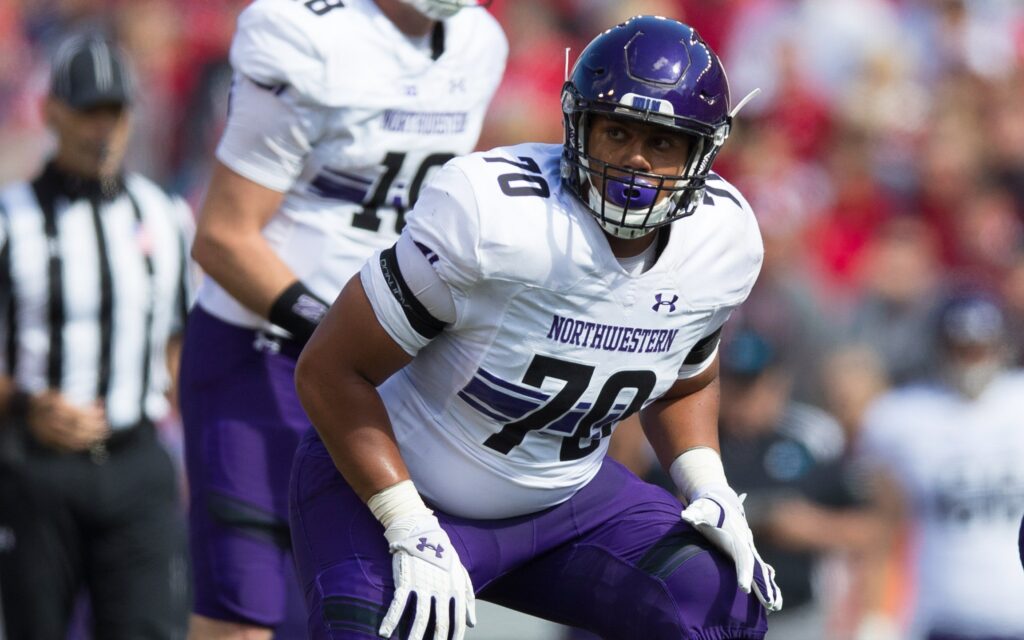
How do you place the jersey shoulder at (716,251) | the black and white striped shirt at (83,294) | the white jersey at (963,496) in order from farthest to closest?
1. the white jersey at (963,496)
2. the black and white striped shirt at (83,294)
3. the jersey shoulder at (716,251)

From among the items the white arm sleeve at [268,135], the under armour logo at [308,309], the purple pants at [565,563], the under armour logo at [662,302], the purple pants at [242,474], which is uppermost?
the under armour logo at [662,302]

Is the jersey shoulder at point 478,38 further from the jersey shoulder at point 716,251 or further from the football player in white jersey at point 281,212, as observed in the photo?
the jersey shoulder at point 716,251

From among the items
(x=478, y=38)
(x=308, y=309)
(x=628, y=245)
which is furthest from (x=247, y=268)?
(x=628, y=245)

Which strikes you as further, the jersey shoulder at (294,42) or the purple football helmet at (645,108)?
the jersey shoulder at (294,42)

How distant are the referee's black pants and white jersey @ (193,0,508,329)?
4.28ft

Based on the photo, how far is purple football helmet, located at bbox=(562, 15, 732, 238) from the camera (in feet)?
10.0

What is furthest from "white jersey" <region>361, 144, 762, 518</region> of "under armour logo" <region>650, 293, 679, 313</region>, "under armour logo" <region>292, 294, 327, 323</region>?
"under armour logo" <region>292, 294, 327, 323</region>

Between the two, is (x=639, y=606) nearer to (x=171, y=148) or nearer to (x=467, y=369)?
(x=467, y=369)

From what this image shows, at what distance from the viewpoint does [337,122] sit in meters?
3.87

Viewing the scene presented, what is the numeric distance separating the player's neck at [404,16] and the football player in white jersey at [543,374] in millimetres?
822

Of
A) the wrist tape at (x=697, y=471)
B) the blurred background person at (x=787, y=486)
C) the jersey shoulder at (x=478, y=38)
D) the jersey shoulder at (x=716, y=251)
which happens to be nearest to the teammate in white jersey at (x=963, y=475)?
the blurred background person at (x=787, y=486)

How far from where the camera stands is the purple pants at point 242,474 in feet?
13.0

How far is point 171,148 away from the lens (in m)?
8.97

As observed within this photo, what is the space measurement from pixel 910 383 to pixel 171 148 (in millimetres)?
4099
